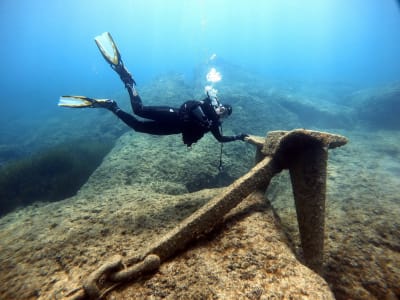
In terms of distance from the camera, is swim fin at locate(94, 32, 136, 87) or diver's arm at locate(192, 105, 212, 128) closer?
diver's arm at locate(192, 105, 212, 128)

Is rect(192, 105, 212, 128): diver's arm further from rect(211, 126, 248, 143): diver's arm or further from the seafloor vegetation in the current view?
the seafloor vegetation

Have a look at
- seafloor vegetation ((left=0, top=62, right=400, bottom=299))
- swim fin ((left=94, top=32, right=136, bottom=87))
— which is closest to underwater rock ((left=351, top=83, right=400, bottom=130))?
seafloor vegetation ((left=0, top=62, right=400, bottom=299))

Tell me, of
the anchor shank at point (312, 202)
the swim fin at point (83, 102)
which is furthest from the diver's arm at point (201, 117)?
the swim fin at point (83, 102)

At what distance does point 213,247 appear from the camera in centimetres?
291

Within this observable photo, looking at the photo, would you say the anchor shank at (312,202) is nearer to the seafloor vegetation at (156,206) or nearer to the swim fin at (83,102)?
the seafloor vegetation at (156,206)

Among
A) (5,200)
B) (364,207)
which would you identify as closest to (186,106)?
(364,207)

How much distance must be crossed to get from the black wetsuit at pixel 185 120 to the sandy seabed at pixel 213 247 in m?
1.33

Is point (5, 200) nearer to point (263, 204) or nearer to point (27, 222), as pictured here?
point (27, 222)

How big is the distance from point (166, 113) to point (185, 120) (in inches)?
32.0

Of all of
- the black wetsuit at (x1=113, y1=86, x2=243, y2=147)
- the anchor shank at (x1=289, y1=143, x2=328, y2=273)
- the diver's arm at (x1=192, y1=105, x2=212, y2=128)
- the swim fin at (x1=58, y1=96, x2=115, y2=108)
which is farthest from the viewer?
the swim fin at (x1=58, y1=96, x2=115, y2=108)

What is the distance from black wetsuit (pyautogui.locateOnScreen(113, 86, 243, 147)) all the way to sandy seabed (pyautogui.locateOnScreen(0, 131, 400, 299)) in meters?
1.33

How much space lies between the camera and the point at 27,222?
4.79 m

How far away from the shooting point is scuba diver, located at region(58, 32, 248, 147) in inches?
200

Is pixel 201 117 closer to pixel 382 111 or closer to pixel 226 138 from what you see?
pixel 226 138
